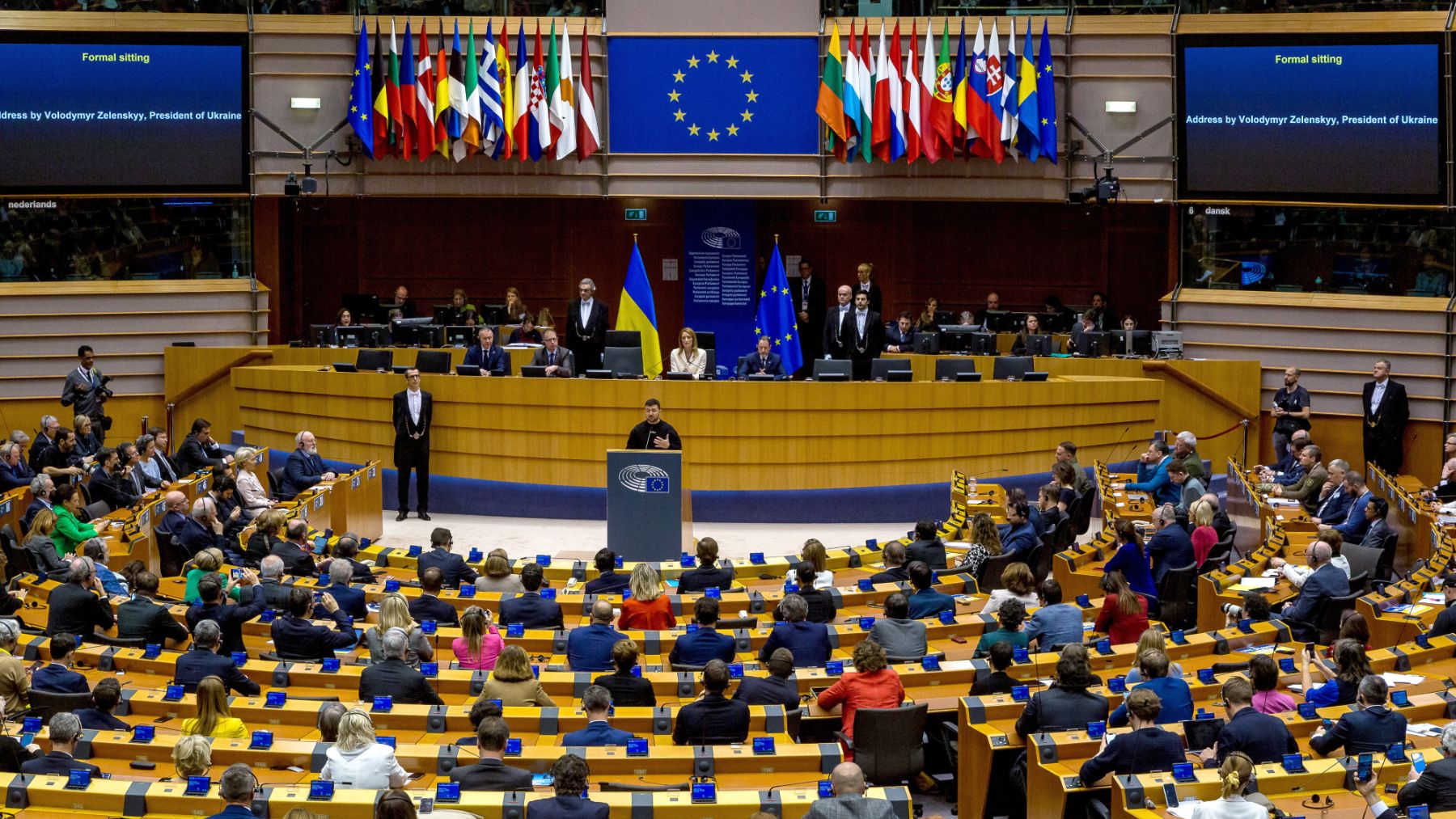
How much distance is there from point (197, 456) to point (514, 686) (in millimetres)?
9538

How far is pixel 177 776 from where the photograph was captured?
24.8 ft

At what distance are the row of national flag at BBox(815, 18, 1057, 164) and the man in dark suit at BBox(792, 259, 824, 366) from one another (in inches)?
78.4

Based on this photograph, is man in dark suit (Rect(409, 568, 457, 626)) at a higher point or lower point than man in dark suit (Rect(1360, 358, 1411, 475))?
lower

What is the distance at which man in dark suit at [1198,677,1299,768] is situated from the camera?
7949 millimetres

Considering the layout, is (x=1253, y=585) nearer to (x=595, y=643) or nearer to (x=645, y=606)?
(x=645, y=606)

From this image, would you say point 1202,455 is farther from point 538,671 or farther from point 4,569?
point 4,569

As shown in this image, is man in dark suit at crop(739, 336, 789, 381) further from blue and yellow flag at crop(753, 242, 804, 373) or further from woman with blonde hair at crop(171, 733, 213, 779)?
woman with blonde hair at crop(171, 733, 213, 779)

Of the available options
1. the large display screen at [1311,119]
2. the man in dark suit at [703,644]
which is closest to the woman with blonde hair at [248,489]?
the man in dark suit at [703,644]

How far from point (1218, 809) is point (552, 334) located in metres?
11.5

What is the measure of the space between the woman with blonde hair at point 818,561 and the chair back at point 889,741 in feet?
10.0

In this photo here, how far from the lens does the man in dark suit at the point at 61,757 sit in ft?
25.4

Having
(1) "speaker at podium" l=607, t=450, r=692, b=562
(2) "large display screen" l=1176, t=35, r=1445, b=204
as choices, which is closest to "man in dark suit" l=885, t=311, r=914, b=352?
(2) "large display screen" l=1176, t=35, r=1445, b=204

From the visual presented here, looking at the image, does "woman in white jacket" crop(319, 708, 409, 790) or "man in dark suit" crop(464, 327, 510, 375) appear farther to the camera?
"man in dark suit" crop(464, 327, 510, 375)

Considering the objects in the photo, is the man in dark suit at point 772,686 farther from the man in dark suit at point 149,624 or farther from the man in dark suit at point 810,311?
the man in dark suit at point 810,311
